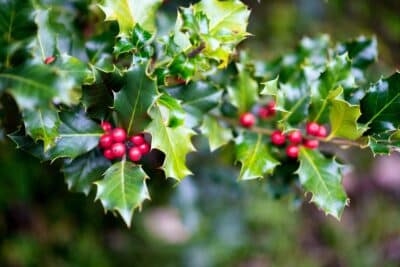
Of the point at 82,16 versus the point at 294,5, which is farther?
the point at 294,5

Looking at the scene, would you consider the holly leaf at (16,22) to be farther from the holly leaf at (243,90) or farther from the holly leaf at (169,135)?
the holly leaf at (243,90)

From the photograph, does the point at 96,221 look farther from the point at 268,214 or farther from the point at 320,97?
the point at 320,97

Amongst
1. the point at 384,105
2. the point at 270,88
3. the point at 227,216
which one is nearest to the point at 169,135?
the point at 270,88

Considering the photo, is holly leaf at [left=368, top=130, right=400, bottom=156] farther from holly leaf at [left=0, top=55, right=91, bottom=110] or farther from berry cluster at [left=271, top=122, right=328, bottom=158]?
holly leaf at [left=0, top=55, right=91, bottom=110]

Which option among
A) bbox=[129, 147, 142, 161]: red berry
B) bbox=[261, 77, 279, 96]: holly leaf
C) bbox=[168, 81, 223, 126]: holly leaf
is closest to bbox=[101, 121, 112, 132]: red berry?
bbox=[129, 147, 142, 161]: red berry

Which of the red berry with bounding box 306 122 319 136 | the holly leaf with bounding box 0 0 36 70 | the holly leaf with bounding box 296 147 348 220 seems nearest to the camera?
the holly leaf with bounding box 0 0 36 70

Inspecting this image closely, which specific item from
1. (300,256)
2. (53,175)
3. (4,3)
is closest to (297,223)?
(300,256)

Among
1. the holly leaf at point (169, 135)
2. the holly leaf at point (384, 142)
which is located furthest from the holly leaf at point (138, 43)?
the holly leaf at point (384, 142)
